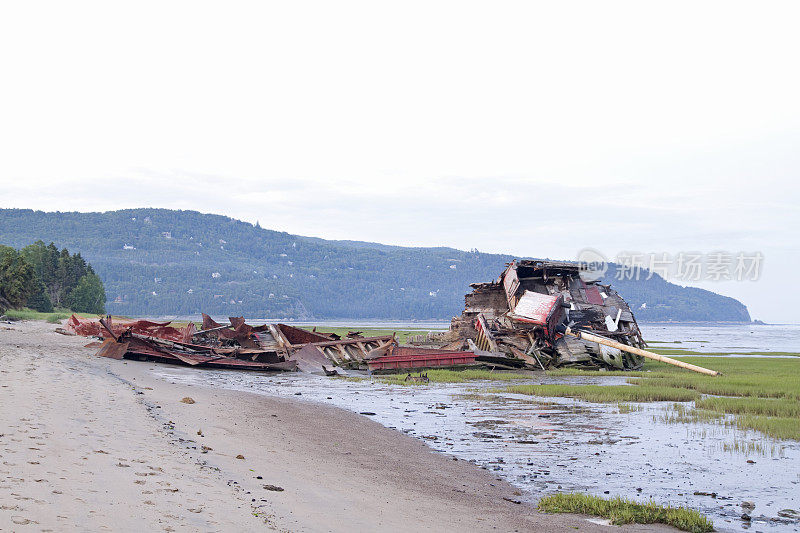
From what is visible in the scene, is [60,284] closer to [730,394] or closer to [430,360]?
[430,360]

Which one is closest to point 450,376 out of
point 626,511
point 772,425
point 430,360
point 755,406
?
point 430,360

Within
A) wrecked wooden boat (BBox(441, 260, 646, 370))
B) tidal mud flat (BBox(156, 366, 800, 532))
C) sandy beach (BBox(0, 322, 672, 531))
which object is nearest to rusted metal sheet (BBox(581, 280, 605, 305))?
wrecked wooden boat (BBox(441, 260, 646, 370))

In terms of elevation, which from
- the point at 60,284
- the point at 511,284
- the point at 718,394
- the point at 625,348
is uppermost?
the point at 511,284

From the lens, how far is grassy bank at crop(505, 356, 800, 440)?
19.0 meters

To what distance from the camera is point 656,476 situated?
12875mm

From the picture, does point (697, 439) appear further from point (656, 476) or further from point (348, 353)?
point (348, 353)

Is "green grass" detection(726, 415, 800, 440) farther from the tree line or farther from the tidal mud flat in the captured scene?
the tree line

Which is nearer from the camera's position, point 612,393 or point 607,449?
point 607,449

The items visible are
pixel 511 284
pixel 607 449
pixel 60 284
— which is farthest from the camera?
pixel 60 284

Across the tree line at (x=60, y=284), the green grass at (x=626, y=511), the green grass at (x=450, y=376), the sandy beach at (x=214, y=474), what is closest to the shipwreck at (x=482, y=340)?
the green grass at (x=450, y=376)

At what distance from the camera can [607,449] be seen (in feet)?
Answer: 49.5

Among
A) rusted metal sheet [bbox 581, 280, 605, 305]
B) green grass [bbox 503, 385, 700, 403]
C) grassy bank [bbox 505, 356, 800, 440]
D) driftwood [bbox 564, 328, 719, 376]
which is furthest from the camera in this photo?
rusted metal sheet [bbox 581, 280, 605, 305]

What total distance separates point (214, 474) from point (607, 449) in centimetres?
931

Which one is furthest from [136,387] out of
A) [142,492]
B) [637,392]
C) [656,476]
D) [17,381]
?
[637,392]
